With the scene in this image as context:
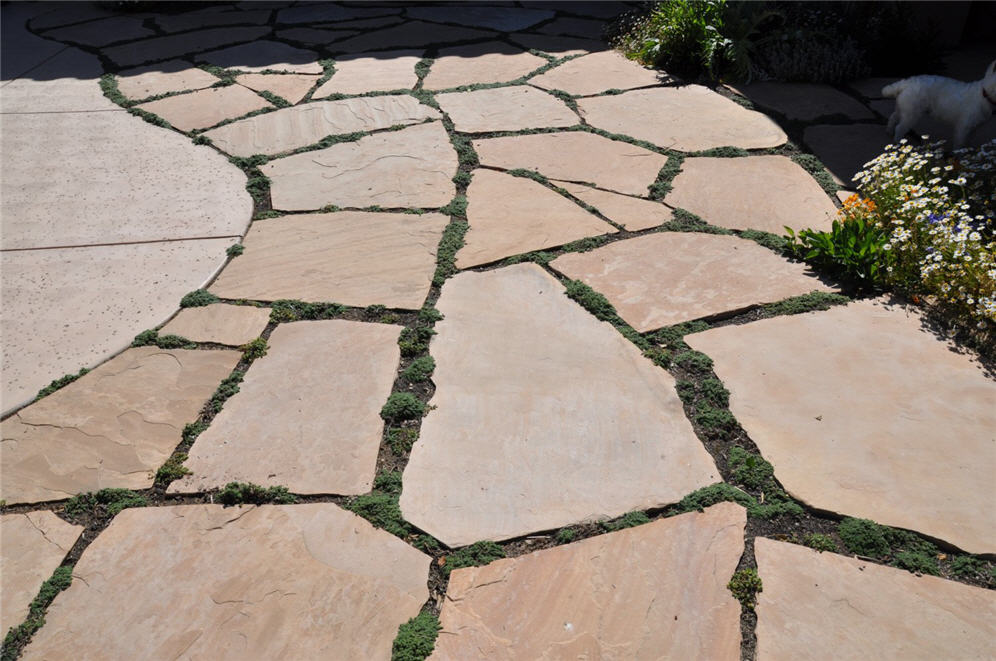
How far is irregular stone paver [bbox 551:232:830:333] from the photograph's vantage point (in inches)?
107

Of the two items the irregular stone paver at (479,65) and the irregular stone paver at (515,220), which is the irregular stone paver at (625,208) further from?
the irregular stone paver at (479,65)

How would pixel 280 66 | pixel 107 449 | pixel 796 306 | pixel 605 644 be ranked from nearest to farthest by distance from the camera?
pixel 605 644 → pixel 107 449 → pixel 796 306 → pixel 280 66

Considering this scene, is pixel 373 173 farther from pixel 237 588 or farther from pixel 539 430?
pixel 237 588

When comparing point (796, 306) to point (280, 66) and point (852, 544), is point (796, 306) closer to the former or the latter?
point (852, 544)

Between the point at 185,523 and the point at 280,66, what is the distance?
398 centimetres

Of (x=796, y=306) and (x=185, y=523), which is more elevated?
(x=796, y=306)

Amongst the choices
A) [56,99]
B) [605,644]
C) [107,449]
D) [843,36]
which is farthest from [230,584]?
[843,36]

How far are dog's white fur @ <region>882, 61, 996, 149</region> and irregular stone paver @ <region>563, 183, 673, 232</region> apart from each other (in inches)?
53.5

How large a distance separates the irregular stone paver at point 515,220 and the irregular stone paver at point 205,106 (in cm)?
174

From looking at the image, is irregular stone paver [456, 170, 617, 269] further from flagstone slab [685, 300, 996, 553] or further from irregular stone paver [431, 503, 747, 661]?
irregular stone paver [431, 503, 747, 661]

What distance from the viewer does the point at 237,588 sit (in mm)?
1793

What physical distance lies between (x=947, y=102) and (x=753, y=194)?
104 centimetres

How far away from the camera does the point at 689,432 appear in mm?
2197

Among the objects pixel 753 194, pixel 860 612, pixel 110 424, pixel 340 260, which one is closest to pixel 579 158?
pixel 753 194
